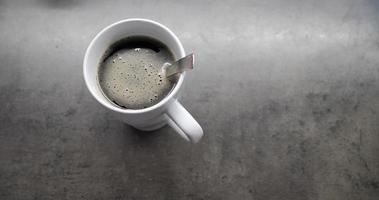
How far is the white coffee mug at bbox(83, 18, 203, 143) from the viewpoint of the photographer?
1.61ft

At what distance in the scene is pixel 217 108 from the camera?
0.67 metres

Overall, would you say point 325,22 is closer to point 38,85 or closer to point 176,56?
point 176,56

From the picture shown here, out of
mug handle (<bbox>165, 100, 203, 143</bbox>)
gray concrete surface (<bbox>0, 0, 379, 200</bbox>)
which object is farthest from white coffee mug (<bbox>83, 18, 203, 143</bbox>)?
gray concrete surface (<bbox>0, 0, 379, 200</bbox>)

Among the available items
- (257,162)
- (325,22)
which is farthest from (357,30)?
(257,162)

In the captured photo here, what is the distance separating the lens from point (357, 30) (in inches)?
28.6

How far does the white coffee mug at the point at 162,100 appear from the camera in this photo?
49cm

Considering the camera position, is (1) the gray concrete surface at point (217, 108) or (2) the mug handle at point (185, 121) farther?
(1) the gray concrete surface at point (217, 108)

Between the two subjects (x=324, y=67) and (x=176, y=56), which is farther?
(x=324, y=67)

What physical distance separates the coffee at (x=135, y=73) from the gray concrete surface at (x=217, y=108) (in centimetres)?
13

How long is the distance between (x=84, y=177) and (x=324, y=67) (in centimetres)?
45

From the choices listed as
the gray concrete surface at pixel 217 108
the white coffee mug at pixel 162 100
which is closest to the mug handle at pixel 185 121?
the white coffee mug at pixel 162 100

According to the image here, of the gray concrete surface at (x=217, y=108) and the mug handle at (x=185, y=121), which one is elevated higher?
the mug handle at (x=185, y=121)

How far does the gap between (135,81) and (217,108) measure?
183 mm

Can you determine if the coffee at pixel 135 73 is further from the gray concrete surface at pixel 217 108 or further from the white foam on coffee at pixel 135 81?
the gray concrete surface at pixel 217 108
